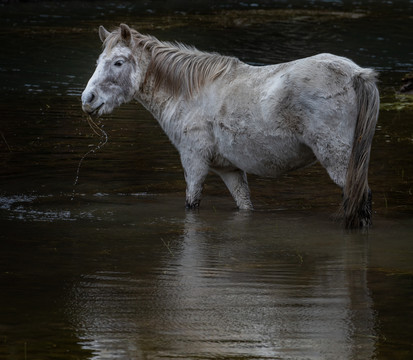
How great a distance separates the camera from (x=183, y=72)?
805 centimetres

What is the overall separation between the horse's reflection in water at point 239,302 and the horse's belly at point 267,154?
0.75 m

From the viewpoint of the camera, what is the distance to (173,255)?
6270 millimetres

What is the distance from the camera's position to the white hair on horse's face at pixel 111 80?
797 centimetres

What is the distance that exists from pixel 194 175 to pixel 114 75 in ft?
4.07

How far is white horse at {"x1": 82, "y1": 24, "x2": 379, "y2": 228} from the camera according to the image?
22.7 feet

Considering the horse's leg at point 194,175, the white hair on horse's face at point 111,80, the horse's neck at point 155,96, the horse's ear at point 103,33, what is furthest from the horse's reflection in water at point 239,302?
the horse's ear at point 103,33

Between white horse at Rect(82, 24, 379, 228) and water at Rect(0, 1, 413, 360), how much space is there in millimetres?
473

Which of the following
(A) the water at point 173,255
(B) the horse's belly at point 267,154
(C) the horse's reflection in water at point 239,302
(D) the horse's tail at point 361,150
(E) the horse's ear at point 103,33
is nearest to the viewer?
(C) the horse's reflection in water at point 239,302

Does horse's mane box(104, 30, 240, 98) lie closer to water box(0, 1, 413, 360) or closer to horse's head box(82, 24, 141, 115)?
horse's head box(82, 24, 141, 115)

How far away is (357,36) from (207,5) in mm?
11483

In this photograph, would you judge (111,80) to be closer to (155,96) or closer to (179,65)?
(155,96)

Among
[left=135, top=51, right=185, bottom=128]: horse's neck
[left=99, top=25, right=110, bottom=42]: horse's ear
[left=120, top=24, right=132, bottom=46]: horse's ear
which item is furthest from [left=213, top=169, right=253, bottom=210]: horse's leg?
[left=99, top=25, right=110, bottom=42]: horse's ear

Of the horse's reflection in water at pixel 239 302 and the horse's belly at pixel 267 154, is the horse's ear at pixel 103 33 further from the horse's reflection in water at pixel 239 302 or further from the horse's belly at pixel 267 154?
the horse's reflection in water at pixel 239 302

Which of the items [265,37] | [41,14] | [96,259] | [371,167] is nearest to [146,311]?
[96,259]
